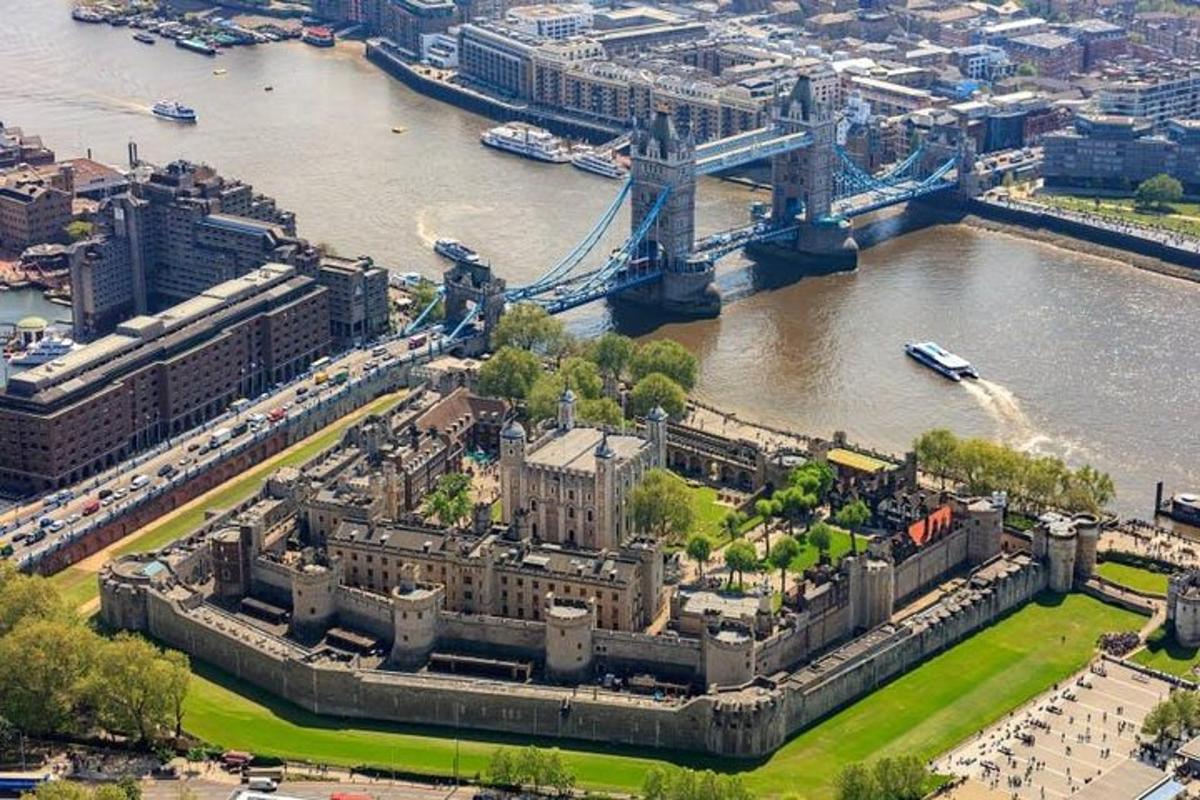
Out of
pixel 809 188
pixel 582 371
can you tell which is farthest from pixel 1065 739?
pixel 809 188

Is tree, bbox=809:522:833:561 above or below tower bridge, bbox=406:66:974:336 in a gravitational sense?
below

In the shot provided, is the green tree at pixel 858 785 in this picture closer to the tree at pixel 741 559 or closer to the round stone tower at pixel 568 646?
the round stone tower at pixel 568 646

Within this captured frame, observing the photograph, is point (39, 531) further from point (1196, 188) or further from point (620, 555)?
point (1196, 188)

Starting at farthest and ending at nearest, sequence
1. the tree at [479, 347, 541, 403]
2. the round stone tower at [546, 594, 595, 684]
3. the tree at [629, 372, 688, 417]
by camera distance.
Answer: the tree at [479, 347, 541, 403] < the tree at [629, 372, 688, 417] < the round stone tower at [546, 594, 595, 684]

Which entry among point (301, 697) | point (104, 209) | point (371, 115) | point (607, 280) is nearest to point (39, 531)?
point (301, 697)

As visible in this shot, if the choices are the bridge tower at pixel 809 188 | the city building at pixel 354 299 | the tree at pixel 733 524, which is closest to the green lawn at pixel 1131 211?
the bridge tower at pixel 809 188

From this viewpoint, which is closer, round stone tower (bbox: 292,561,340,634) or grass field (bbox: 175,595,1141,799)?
grass field (bbox: 175,595,1141,799)

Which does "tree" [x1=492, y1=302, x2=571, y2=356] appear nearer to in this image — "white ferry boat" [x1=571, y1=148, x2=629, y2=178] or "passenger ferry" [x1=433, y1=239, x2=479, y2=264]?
"passenger ferry" [x1=433, y1=239, x2=479, y2=264]

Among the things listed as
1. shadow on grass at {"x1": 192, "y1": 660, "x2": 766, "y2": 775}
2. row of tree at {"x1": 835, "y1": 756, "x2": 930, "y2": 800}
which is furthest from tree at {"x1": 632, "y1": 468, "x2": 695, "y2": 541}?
row of tree at {"x1": 835, "y1": 756, "x2": 930, "y2": 800}
